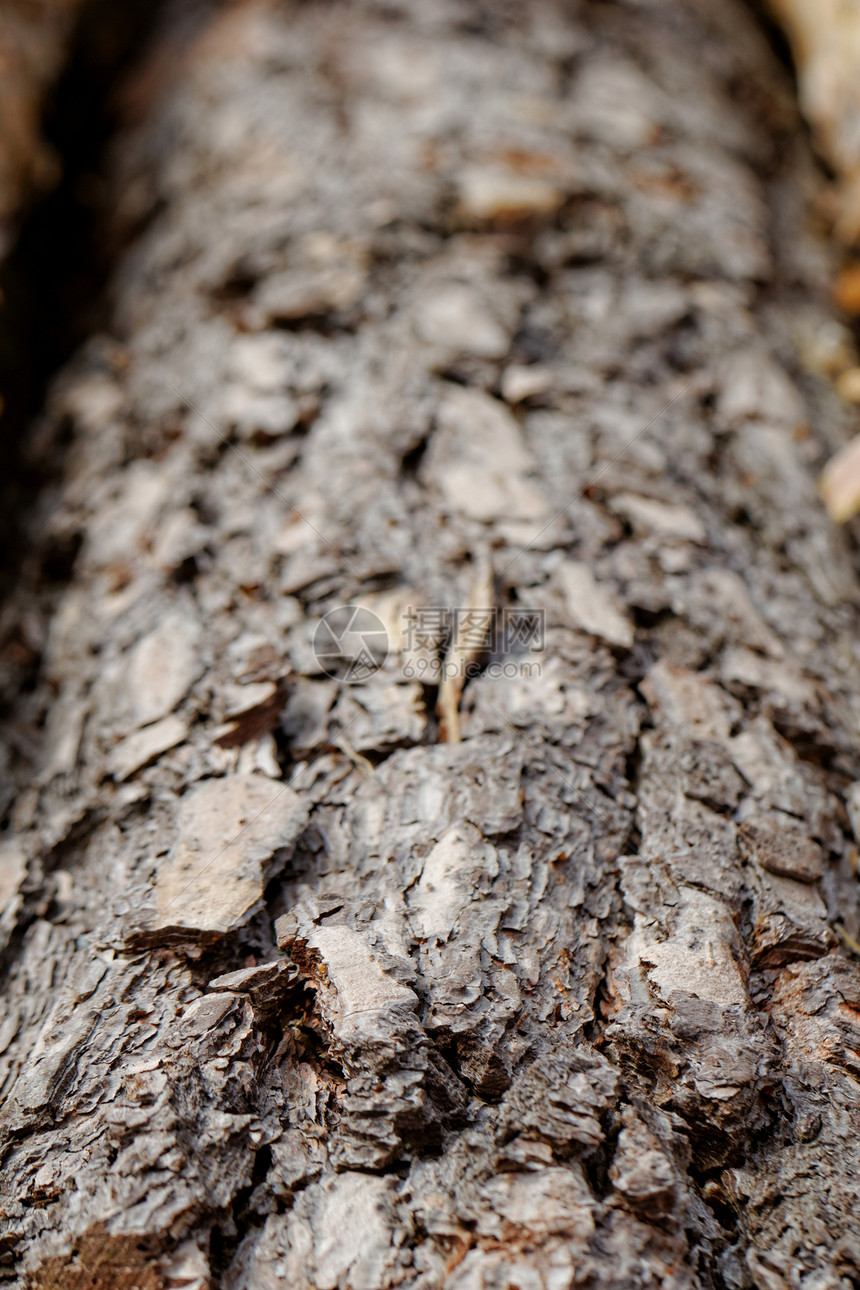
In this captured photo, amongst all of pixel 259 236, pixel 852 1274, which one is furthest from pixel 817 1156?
pixel 259 236

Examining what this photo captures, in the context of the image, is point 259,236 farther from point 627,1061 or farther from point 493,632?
point 627,1061

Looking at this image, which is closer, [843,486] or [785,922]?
[785,922]

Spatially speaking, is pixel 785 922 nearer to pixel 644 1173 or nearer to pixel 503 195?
pixel 644 1173

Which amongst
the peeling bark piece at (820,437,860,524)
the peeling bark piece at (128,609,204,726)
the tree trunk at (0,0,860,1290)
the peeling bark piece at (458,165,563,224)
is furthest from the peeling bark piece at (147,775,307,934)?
the peeling bark piece at (458,165,563,224)

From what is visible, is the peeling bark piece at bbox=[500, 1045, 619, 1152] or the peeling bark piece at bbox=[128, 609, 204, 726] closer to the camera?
the peeling bark piece at bbox=[500, 1045, 619, 1152]

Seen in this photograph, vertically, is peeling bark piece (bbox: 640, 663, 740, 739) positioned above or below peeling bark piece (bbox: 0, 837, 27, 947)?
below

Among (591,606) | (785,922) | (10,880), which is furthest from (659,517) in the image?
(10,880)

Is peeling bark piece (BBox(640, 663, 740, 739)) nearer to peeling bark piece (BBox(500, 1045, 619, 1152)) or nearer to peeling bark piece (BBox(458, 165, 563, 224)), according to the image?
peeling bark piece (BBox(500, 1045, 619, 1152))
